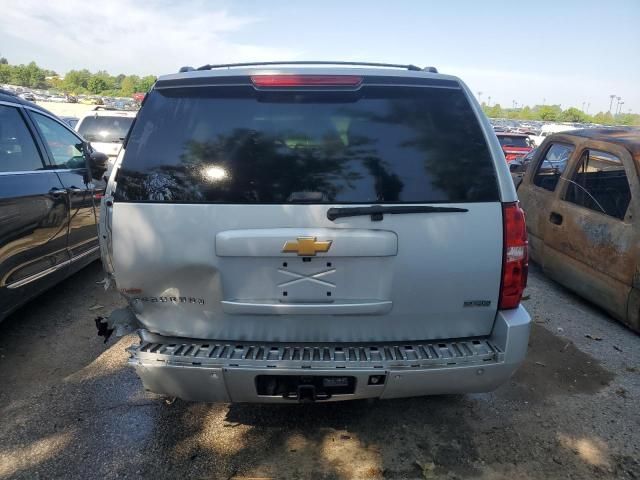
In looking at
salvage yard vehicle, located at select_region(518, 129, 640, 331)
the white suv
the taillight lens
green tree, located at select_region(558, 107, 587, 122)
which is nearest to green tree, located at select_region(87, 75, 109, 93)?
green tree, located at select_region(558, 107, 587, 122)

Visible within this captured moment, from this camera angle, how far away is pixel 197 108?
8.02ft

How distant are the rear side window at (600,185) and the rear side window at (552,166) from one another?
1.01 feet

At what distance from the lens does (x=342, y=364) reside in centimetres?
228

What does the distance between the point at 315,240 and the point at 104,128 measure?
34.3 feet

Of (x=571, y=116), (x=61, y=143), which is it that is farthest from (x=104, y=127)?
(x=571, y=116)

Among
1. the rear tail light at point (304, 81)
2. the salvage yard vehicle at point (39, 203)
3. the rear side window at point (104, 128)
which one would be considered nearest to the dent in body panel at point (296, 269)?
the rear tail light at point (304, 81)

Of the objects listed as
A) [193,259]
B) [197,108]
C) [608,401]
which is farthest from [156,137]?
[608,401]

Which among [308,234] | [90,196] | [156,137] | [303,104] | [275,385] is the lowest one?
[275,385]

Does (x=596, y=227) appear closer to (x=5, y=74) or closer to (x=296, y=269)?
(x=296, y=269)

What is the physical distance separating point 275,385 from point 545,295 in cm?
410

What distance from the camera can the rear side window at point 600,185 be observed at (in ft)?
15.4

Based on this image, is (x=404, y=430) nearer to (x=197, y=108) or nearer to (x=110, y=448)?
(x=110, y=448)

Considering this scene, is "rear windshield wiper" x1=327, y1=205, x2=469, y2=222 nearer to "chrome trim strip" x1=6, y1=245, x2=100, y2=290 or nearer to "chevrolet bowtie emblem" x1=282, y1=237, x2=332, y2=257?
"chevrolet bowtie emblem" x1=282, y1=237, x2=332, y2=257

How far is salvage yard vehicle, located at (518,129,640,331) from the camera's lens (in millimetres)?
4418
